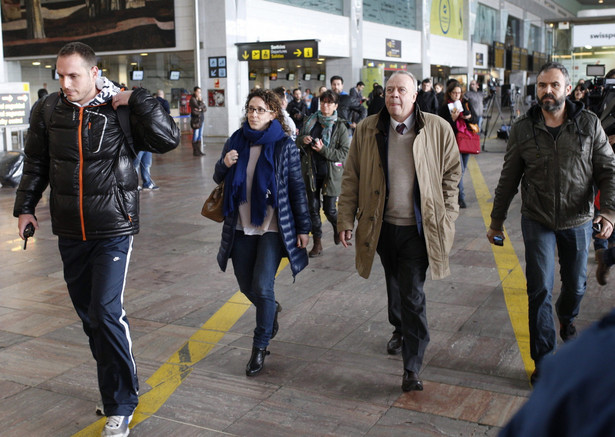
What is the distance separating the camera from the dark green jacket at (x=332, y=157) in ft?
24.9

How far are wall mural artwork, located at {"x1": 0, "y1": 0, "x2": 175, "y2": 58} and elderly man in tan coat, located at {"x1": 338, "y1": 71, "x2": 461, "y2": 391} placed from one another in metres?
22.8

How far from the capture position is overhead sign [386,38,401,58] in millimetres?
35250

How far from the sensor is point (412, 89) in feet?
14.1

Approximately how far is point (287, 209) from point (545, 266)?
5.51ft

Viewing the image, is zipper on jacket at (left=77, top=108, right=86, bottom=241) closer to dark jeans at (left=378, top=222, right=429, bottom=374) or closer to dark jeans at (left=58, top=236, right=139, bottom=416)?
dark jeans at (left=58, top=236, right=139, bottom=416)

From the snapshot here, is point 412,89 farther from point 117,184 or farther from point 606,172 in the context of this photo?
point 117,184

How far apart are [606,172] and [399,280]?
1.43 meters

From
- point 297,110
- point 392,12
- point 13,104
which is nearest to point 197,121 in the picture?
point 297,110

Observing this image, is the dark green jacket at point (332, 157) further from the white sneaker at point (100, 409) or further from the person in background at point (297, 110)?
the person in background at point (297, 110)

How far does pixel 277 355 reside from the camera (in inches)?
192

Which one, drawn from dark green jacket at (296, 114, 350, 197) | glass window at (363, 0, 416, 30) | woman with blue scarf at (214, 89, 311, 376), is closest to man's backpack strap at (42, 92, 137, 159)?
woman with blue scarf at (214, 89, 311, 376)

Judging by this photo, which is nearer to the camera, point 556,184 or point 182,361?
point 556,184

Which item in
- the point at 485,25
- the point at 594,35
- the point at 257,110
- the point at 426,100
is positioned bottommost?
the point at 257,110

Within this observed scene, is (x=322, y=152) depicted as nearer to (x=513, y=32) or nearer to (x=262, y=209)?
(x=262, y=209)
